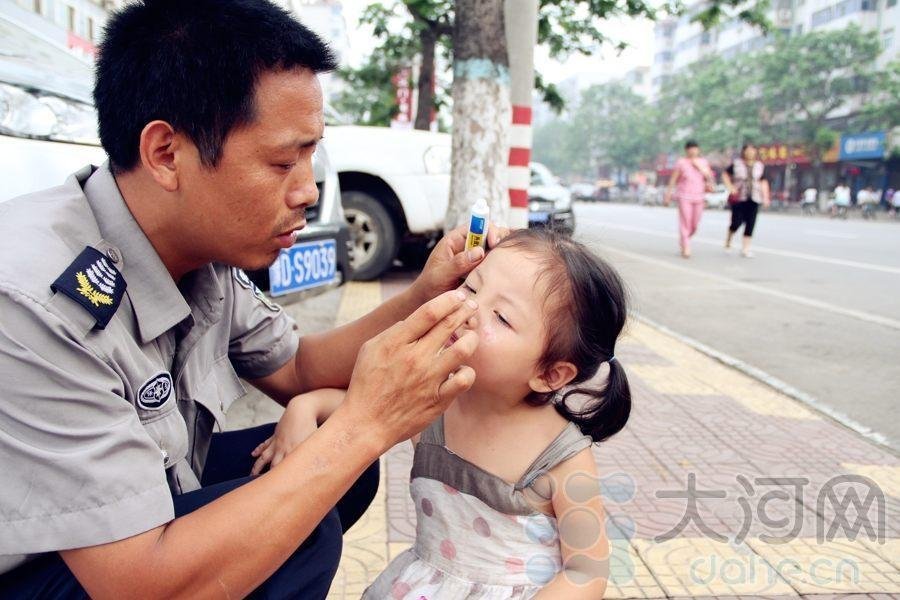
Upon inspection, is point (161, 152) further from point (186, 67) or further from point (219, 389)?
→ point (219, 389)

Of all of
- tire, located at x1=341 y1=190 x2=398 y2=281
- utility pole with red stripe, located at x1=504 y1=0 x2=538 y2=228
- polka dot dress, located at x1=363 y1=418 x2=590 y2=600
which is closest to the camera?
polka dot dress, located at x1=363 y1=418 x2=590 y2=600

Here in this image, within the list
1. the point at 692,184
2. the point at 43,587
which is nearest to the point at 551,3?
the point at 692,184

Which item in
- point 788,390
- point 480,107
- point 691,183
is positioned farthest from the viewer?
point 691,183

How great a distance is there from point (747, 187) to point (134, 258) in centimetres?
982

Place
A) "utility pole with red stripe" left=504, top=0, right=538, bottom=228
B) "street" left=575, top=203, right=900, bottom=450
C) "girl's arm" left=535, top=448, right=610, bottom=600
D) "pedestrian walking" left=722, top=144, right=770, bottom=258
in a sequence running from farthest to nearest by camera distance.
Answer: "pedestrian walking" left=722, top=144, right=770, bottom=258, "utility pole with red stripe" left=504, top=0, right=538, bottom=228, "street" left=575, top=203, right=900, bottom=450, "girl's arm" left=535, top=448, right=610, bottom=600

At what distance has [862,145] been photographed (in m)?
34.3

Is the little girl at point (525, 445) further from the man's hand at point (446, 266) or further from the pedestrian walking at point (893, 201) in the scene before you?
the pedestrian walking at point (893, 201)

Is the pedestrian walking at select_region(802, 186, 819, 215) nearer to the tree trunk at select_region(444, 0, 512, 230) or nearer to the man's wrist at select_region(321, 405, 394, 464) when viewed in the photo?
the tree trunk at select_region(444, 0, 512, 230)

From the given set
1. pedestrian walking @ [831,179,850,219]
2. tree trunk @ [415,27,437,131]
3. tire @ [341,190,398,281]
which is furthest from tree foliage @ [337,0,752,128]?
pedestrian walking @ [831,179,850,219]

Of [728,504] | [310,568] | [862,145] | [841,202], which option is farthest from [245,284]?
[862,145]

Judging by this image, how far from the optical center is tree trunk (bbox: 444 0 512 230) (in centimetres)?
507

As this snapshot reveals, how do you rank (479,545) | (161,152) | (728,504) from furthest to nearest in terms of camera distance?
(728,504)
(479,545)
(161,152)

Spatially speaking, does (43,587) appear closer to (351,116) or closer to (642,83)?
(351,116)

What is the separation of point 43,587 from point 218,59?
35.3 inches
